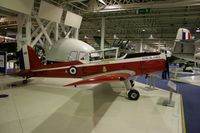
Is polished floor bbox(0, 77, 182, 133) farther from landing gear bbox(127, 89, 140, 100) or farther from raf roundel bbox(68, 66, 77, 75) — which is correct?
raf roundel bbox(68, 66, 77, 75)

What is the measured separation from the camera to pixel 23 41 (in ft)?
29.0

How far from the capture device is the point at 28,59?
6.60 metres

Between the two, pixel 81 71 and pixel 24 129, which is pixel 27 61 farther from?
pixel 24 129

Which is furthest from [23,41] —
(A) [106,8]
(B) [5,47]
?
(A) [106,8]

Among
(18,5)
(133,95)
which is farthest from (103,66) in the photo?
(18,5)

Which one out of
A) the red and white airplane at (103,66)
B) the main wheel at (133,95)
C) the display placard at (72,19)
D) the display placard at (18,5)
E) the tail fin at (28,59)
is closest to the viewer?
the main wheel at (133,95)

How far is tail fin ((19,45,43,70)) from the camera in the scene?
6.61 m

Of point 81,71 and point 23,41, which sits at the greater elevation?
point 23,41

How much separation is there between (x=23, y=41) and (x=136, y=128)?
25.7 ft

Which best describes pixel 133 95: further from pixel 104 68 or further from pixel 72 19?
pixel 72 19

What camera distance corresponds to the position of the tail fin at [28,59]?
6.61 meters

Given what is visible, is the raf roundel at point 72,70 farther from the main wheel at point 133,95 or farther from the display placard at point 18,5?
the display placard at point 18,5

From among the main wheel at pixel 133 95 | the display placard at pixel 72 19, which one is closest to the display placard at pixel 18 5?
the display placard at pixel 72 19

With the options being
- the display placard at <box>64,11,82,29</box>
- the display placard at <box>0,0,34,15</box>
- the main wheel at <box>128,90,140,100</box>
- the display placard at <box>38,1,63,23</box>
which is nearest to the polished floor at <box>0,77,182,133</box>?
the main wheel at <box>128,90,140,100</box>
